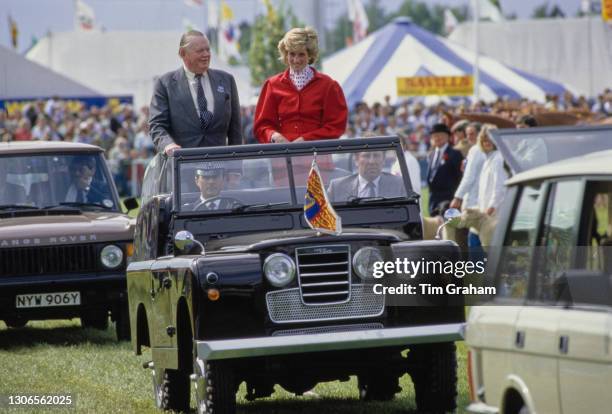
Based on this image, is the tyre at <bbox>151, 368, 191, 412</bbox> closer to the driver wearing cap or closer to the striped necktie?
the driver wearing cap

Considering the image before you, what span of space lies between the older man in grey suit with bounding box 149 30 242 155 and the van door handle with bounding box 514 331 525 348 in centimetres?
503

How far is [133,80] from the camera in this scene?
6725 centimetres

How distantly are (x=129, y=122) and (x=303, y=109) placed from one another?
34530 mm

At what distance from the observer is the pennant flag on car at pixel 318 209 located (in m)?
8.72

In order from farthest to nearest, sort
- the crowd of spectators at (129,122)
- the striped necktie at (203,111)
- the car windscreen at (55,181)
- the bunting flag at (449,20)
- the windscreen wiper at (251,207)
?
the bunting flag at (449,20) < the crowd of spectators at (129,122) < the car windscreen at (55,181) < the striped necktie at (203,111) < the windscreen wiper at (251,207)

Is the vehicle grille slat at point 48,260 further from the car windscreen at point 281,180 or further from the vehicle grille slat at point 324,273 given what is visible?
the vehicle grille slat at point 324,273

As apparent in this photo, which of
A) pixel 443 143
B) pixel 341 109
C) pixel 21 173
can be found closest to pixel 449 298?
pixel 341 109

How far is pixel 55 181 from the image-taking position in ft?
48.0

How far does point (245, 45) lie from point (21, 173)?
172 metres

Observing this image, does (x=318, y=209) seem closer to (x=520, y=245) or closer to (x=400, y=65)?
(x=520, y=245)

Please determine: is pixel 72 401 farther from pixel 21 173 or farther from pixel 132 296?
pixel 21 173

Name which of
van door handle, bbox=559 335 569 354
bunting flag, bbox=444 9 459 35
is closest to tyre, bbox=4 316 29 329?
van door handle, bbox=559 335 569 354

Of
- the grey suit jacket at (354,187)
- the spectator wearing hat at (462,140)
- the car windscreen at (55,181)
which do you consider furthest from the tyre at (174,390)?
the spectator wearing hat at (462,140)

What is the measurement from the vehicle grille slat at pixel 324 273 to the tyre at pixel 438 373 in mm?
604
